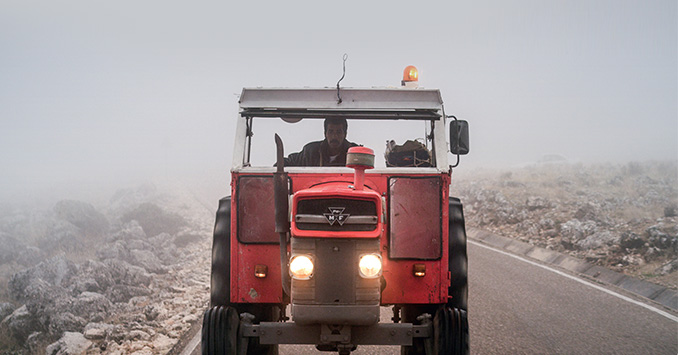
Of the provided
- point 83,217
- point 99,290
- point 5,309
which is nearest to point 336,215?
point 99,290

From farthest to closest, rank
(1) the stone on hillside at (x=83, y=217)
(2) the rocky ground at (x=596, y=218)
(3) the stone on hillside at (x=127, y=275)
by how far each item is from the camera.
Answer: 1. (1) the stone on hillside at (x=83, y=217)
2. (2) the rocky ground at (x=596, y=218)
3. (3) the stone on hillside at (x=127, y=275)

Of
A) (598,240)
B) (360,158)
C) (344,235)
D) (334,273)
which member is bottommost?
(598,240)

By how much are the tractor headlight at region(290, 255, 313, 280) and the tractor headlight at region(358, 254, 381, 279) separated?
31 cm

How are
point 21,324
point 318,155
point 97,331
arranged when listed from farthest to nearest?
point 21,324
point 97,331
point 318,155

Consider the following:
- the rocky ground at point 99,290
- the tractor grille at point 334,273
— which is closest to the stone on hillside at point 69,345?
the rocky ground at point 99,290

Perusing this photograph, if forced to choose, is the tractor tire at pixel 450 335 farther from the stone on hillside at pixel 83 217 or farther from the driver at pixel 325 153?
the stone on hillside at pixel 83 217

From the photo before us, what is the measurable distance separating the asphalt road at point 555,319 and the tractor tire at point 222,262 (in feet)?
4.17

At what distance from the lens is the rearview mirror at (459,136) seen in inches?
168

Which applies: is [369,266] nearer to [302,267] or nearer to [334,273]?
[334,273]

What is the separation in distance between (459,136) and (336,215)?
1.67m

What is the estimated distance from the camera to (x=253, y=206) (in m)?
3.79

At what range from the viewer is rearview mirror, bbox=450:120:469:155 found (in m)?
4.27

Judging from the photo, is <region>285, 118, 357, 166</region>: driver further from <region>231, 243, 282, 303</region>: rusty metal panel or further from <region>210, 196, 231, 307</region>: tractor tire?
<region>231, 243, 282, 303</region>: rusty metal panel

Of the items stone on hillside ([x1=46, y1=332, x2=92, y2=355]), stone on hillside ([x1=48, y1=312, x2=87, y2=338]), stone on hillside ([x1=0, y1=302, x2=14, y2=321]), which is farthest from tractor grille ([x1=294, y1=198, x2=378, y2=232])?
stone on hillside ([x1=0, y1=302, x2=14, y2=321])
